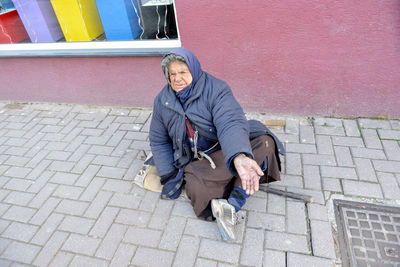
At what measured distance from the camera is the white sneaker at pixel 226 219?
7.20 feet

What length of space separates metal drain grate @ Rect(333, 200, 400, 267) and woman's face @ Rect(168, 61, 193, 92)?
5.50 ft

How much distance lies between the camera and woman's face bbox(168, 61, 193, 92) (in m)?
2.17

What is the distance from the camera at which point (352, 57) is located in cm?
303

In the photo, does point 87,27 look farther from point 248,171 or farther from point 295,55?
point 248,171

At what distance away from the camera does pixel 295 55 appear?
124 inches

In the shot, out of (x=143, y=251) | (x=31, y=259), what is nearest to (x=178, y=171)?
(x=143, y=251)

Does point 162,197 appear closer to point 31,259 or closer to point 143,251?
point 143,251

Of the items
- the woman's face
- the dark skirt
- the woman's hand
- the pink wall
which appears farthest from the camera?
the pink wall

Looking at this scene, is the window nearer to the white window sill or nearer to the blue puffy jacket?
the white window sill

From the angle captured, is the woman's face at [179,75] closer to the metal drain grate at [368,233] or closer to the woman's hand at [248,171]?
the woman's hand at [248,171]

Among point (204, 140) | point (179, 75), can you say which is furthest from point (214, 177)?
point (179, 75)

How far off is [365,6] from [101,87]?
3.44m

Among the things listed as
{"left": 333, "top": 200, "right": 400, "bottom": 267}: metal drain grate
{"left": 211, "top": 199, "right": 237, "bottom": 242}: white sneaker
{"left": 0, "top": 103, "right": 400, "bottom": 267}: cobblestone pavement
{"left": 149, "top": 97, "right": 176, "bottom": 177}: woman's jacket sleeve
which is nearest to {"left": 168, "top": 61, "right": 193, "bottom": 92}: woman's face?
{"left": 149, "top": 97, "right": 176, "bottom": 177}: woman's jacket sleeve

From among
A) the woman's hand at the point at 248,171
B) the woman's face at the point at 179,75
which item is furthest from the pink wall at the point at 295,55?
the woman's hand at the point at 248,171
